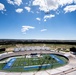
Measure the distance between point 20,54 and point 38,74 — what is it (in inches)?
828

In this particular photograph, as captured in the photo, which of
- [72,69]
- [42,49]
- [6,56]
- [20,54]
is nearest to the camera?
[72,69]

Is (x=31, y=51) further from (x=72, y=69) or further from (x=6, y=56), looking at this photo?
(x=72, y=69)

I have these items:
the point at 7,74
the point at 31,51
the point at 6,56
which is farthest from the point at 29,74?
the point at 31,51

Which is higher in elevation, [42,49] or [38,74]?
[42,49]

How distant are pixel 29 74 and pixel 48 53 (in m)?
23.2

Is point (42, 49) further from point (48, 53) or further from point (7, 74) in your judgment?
point (7, 74)

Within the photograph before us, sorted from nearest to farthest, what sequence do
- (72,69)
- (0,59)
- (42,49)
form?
(72,69) < (0,59) < (42,49)

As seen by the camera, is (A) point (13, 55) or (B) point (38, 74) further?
(A) point (13, 55)

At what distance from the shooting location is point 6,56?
39000 millimetres

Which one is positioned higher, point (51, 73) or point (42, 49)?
point (42, 49)

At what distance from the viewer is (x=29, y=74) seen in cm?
2220

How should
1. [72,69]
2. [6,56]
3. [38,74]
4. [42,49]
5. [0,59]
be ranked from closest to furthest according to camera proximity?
[38,74] < [72,69] < [0,59] < [6,56] < [42,49]

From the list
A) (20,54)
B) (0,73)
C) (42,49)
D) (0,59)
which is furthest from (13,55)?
(0,73)

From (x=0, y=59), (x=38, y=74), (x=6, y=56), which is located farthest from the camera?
(x=6, y=56)
